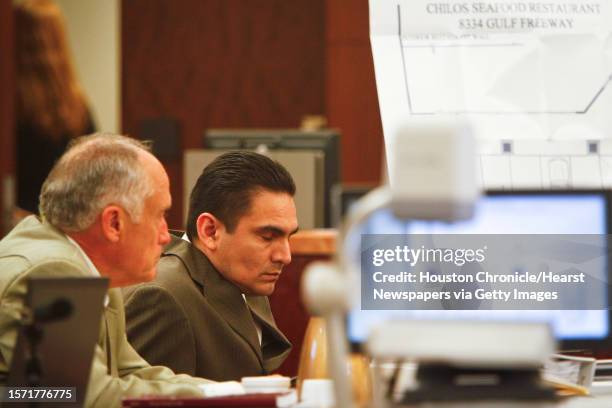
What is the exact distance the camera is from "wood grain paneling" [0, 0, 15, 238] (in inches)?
186

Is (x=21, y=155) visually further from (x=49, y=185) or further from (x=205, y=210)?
(x=49, y=185)

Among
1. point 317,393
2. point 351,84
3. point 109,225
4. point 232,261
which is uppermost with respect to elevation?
point 351,84

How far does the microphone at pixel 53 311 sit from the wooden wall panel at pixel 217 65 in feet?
17.8

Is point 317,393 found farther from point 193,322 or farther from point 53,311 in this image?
point 193,322

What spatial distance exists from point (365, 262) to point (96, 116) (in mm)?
4967

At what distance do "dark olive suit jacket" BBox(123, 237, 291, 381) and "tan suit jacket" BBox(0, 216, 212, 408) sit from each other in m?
0.14

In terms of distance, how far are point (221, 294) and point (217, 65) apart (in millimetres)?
4716

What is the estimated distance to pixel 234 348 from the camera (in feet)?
7.89

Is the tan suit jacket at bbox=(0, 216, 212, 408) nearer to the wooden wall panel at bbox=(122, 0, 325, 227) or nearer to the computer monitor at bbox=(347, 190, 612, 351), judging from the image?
the computer monitor at bbox=(347, 190, 612, 351)

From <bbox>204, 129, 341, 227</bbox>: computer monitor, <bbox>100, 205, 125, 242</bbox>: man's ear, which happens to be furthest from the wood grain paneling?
<bbox>100, 205, 125, 242</bbox>: man's ear

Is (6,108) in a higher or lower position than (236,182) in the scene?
higher

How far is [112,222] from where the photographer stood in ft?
6.84

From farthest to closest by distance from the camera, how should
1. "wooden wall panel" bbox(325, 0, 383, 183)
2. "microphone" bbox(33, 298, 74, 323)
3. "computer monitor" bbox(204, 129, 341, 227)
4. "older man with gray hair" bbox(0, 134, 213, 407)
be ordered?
1. "wooden wall panel" bbox(325, 0, 383, 183)
2. "computer monitor" bbox(204, 129, 341, 227)
3. "older man with gray hair" bbox(0, 134, 213, 407)
4. "microphone" bbox(33, 298, 74, 323)

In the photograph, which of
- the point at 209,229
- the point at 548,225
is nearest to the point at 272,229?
the point at 209,229
